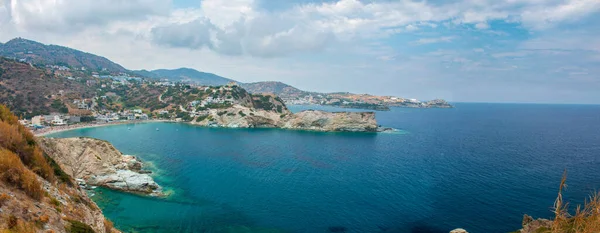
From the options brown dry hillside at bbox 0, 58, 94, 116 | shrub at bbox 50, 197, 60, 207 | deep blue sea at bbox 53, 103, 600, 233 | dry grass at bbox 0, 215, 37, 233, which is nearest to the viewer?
dry grass at bbox 0, 215, 37, 233

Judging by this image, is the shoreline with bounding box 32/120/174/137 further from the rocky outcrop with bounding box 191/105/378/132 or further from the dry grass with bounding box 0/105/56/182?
the dry grass with bounding box 0/105/56/182

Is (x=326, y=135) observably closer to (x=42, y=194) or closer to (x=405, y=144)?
(x=405, y=144)

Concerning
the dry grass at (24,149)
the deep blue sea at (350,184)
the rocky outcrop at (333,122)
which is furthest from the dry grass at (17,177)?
the rocky outcrop at (333,122)

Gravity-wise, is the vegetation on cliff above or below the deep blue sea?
above

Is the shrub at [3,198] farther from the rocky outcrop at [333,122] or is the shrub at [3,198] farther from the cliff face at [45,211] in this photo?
the rocky outcrop at [333,122]

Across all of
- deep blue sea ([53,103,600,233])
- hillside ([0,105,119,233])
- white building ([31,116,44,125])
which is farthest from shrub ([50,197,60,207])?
white building ([31,116,44,125])

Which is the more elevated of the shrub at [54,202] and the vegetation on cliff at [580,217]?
the vegetation on cliff at [580,217]
